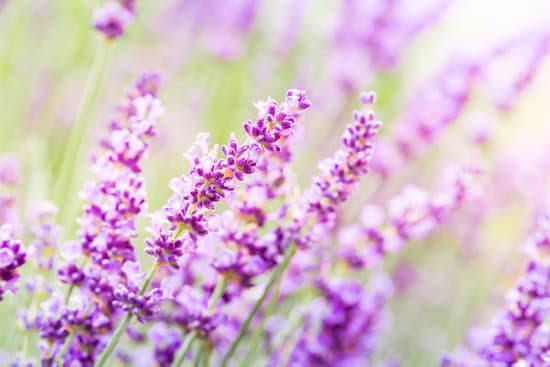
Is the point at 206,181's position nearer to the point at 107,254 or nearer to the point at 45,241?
the point at 107,254

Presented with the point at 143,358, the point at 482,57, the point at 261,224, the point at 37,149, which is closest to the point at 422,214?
the point at 261,224

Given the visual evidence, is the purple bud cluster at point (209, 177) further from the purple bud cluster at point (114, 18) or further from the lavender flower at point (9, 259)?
the purple bud cluster at point (114, 18)

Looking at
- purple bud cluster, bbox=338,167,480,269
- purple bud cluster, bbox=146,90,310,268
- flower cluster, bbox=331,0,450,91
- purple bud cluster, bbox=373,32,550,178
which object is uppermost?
flower cluster, bbox=331,0,450,91

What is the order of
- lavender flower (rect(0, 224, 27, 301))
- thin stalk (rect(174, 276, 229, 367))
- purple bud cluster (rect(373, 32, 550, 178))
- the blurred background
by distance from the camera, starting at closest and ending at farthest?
lavender flower (rect(0, 224, 27, 301)) → thin stalk (rect(174, 276, 229, 367)) → purple bud cluster (rect(373, 32, 550, 178)) → the blurred background

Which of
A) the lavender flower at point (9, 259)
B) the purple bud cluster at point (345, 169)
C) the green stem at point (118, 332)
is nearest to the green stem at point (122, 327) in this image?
the green stem at point (118, 332)

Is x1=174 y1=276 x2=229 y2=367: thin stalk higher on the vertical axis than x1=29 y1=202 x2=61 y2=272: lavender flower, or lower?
lower

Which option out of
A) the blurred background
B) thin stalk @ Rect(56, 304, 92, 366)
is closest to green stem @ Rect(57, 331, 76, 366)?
thin stalk @ Rect(56, 304, 92, 366)

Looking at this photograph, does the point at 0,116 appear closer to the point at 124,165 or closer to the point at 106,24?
the point at 106,24

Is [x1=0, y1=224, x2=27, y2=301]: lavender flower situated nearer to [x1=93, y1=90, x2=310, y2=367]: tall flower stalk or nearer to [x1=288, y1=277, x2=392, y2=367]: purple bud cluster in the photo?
[x1=93, y1=90, x2=310, y2=367]: tall flower stalk

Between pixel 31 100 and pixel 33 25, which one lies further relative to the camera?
pixel 33 25
